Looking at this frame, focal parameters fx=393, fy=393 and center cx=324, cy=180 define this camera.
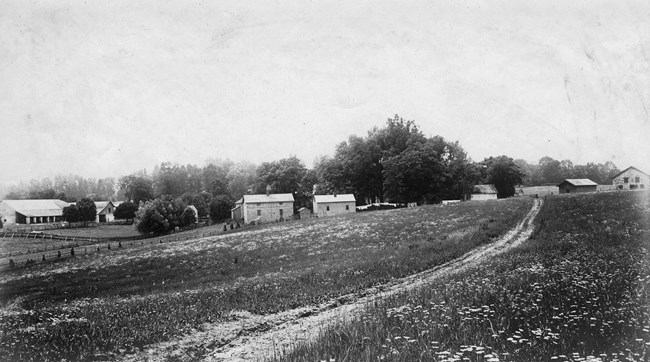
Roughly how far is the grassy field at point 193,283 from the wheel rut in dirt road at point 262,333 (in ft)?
2.17

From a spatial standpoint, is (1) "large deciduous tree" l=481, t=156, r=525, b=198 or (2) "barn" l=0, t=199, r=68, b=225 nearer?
(2) "barn" l=0, t=199, r=68, b=225

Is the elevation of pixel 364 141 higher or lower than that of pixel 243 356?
higher

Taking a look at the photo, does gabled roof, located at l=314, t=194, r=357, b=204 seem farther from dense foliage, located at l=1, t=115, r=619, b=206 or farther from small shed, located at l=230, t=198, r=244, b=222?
small shed, located at l=230, t=198, r=244, b=222

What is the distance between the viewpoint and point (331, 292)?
1712 cm

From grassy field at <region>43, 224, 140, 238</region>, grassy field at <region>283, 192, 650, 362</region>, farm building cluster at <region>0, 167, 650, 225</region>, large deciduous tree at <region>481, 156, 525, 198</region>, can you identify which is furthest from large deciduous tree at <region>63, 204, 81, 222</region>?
large deciduous tree at <region>481, 156, 525, 198</region>

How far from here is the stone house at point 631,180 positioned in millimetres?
84188

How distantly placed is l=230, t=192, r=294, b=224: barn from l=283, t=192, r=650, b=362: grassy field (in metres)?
70.2

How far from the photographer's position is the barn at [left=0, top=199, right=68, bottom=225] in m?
77.0

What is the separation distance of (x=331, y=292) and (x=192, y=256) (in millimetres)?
23850

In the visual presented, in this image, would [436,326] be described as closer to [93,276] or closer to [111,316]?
[111,316]

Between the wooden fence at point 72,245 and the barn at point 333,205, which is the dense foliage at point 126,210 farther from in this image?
the barn at point 333,205

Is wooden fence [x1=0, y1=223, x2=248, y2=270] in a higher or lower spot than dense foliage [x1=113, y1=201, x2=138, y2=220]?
lower

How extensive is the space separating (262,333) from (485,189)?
357 ft

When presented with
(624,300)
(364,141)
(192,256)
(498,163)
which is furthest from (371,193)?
(624,300)
